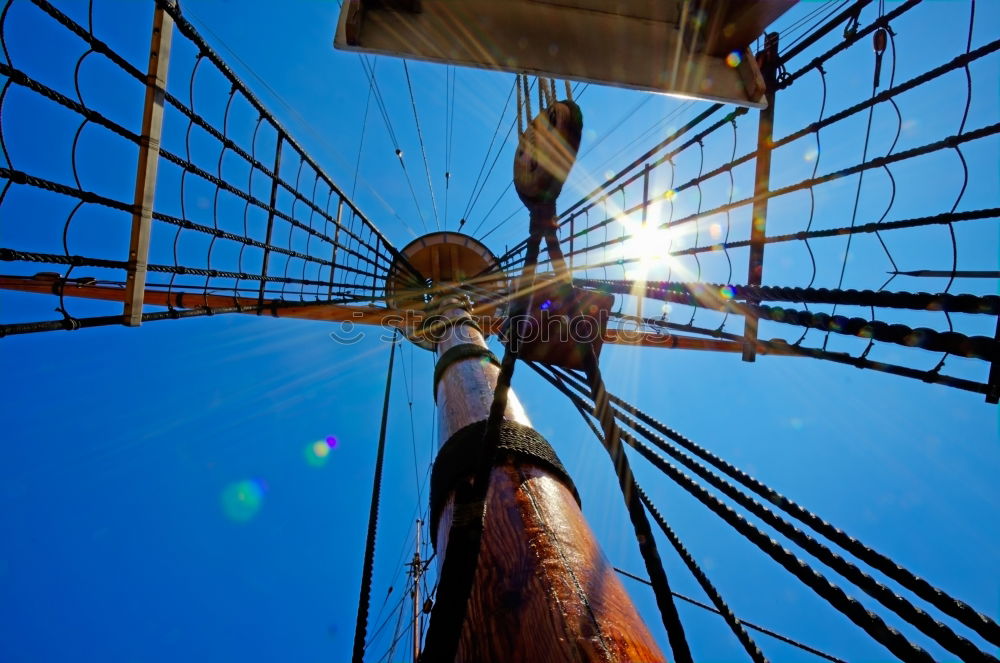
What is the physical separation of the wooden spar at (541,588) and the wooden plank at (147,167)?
1659mm

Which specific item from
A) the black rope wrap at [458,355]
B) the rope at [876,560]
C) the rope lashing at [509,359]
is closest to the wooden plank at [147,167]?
the black rope wrap at [458,355]

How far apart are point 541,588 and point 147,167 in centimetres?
242

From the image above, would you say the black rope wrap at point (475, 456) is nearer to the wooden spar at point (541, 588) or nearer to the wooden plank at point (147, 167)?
the wooden spar at point (541, 588)

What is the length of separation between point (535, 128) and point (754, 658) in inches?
85.9

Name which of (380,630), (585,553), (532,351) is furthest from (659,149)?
(380,630)

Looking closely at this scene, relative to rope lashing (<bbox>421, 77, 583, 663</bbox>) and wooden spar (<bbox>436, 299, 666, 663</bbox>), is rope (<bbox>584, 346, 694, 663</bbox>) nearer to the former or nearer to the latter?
wooden spar (<bbox>436, 299, 666, 663</bbox>)

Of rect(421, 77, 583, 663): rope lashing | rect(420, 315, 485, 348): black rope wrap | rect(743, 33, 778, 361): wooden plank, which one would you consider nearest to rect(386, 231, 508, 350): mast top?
rect(420, 315, 485, 348): black rope wrap

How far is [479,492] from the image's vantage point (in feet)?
3.82

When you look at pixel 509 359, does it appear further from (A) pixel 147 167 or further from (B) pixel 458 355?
(A) pixel 147 167

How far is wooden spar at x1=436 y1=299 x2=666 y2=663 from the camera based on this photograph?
0.92 metres

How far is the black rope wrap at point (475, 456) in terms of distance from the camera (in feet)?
5.05

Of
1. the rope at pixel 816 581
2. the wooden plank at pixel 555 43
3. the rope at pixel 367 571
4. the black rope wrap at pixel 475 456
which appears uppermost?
the wooden plank at pixel 555 43

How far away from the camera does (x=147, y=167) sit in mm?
2133

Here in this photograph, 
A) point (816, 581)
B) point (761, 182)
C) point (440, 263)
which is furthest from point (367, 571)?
point (440, 263)
